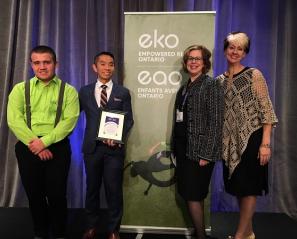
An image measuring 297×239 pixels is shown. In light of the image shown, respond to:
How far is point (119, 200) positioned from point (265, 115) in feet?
4.30

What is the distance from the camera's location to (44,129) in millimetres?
2650

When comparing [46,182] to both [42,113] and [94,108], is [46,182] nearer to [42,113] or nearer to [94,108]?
[42,113]

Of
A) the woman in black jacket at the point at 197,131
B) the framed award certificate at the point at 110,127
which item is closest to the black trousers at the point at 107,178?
the framed award certificate at the point at 110,127

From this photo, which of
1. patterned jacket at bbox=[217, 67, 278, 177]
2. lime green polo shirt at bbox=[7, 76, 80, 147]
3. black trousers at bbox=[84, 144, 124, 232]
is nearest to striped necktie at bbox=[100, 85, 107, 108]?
lime green polo shirt at bbox=[7, 76, 80, 147]

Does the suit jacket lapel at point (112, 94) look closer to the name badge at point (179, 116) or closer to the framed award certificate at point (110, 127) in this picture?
the framed award certificate at point (110, 127)

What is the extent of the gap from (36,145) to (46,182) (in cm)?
33

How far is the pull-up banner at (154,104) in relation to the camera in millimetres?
3010

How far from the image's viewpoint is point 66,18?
3771 mm

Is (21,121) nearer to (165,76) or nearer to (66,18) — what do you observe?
(165,76)

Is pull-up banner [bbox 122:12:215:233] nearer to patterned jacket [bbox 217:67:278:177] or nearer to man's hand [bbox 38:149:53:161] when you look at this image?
patterned jacket [bbox 217:67:278:177]

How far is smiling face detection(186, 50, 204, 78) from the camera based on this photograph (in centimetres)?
262

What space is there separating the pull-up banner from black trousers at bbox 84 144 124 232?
0.32 meters

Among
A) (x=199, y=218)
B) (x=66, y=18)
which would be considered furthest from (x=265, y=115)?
(x=66, y=18)

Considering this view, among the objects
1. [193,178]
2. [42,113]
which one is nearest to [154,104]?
[193,178]
